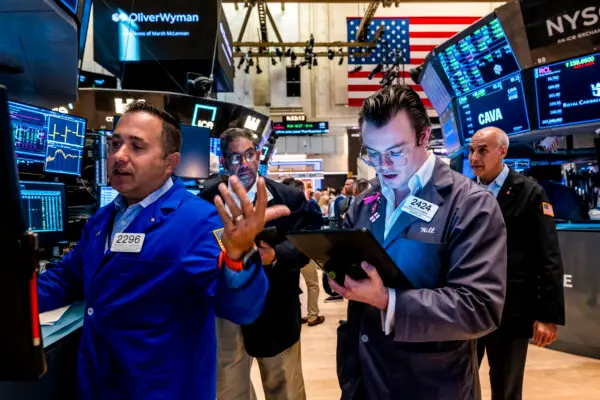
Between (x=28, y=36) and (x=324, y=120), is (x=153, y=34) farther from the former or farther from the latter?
(x=324, y=120)

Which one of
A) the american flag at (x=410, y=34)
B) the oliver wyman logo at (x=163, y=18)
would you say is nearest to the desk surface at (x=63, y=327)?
the oliver wyman logo at (x=163, y=18)

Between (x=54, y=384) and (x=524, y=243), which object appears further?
(x=524, y=243)

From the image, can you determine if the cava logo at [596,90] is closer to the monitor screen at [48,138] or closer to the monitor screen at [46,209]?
the monitor screen at [48,138]

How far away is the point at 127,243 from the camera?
54.4 inches

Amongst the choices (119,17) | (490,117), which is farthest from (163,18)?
(490,117)

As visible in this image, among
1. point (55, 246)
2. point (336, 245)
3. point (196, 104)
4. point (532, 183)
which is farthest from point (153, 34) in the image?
point (336, 245)

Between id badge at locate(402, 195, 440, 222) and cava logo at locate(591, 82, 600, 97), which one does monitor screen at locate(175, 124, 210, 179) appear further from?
cava logo at locate(591, 82, 600, 97)

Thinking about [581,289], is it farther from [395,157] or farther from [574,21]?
[395,157]

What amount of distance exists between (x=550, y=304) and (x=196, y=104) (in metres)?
7.24

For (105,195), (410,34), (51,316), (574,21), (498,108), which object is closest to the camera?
(51,316)

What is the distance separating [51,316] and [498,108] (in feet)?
17.5

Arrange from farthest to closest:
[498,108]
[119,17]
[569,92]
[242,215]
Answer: [119,17] → [498,108] → [569,92] → [242,215]

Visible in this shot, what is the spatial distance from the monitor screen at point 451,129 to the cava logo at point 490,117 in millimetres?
589

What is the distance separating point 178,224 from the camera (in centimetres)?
141
